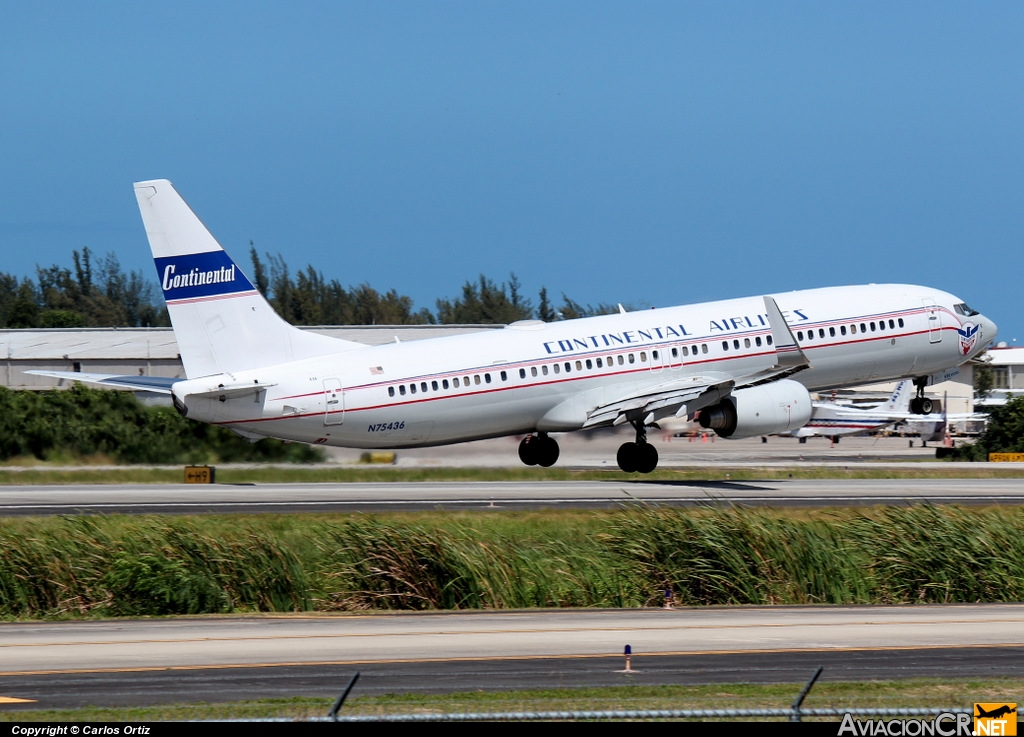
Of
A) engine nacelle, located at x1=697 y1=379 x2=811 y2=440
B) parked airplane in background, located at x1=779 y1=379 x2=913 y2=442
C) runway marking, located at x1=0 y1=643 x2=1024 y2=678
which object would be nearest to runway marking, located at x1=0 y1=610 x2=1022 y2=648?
runway marking, located at x1=0 y1=643 x2=1024 y2=678

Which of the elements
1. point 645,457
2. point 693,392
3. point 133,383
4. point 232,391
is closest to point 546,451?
point 645,457

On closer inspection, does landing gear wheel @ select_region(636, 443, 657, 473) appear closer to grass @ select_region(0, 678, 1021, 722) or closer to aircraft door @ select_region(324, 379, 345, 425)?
aircraft door @ select_region(324, 379, 345, 425)

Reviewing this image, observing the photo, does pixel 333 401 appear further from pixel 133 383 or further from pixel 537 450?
pixel 537 450

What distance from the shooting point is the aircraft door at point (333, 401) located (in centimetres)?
4234

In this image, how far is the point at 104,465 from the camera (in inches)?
1930

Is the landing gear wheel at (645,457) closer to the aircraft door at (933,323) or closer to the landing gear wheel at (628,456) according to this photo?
the landing gear wheel at (628,456)

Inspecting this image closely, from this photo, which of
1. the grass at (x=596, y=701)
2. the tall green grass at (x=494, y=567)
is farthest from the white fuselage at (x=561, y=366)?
the grass at (x=596, y=701)

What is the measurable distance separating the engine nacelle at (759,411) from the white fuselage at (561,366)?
7.15ft

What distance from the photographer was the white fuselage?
4216cm

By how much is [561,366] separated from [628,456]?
436cm

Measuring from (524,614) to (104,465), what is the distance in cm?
2897

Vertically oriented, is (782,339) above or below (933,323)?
below

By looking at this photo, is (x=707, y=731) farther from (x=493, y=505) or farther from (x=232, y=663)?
(x=493, y=505)

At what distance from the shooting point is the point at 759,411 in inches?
1805
